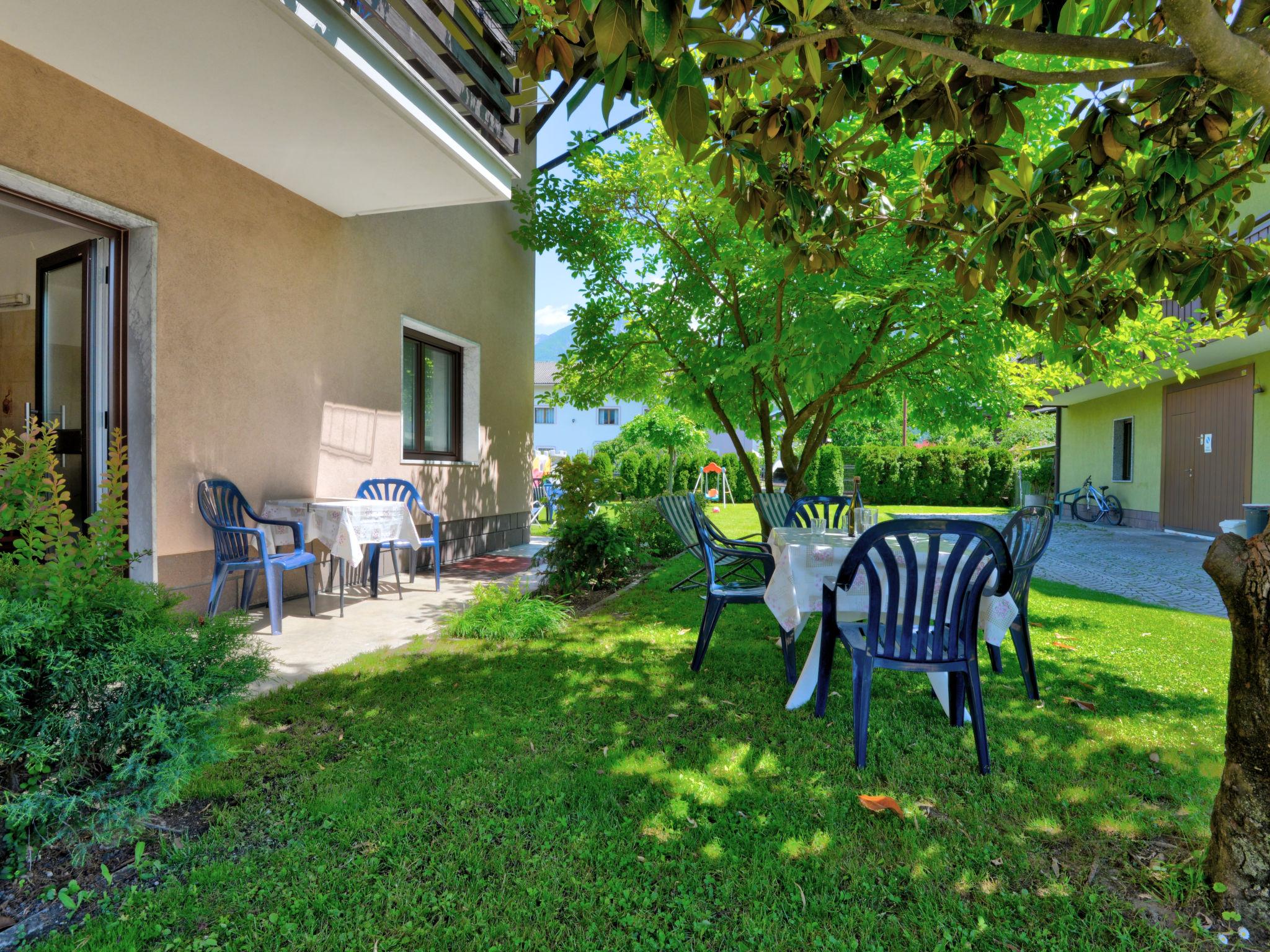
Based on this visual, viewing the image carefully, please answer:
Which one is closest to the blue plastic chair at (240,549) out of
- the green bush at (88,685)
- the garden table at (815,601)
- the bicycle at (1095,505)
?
the green bush at (88,685)

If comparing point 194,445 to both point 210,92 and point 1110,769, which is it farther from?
point 1110,769

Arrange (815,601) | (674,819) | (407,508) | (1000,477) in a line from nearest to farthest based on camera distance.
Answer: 1. (674,819)
2. (815,601)
3. (407,508)
4. (1000,477)

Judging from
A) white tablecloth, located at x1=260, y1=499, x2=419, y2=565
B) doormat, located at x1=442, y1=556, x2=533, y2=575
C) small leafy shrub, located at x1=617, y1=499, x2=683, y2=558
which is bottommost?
doormat, located at x1=442, y1=556, x2=533, y2=575

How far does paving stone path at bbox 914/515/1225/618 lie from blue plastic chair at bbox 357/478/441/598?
494 cm

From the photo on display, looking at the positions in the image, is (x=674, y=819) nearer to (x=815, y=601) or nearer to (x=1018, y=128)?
(x=815, y=601)

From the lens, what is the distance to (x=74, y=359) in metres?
4.65

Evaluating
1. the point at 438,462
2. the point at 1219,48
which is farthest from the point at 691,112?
the point at 438,462

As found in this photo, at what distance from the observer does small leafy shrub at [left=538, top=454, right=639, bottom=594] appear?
6176 millimetres

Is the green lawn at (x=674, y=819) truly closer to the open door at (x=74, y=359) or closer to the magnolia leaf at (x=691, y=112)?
the magnolia leaf at (x=691, y=112)

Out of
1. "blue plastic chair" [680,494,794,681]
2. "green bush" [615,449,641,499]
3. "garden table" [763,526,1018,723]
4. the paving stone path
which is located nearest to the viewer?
"garden table" [763,526,1018,723]

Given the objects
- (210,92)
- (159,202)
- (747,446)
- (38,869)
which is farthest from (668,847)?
(747,446)

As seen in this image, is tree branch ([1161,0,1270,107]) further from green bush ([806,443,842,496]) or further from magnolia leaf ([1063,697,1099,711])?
green bush ([806,443,842,496])

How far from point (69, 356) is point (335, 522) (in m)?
2.06

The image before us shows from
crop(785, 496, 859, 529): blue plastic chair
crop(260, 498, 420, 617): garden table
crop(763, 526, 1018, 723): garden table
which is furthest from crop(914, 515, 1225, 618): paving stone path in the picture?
crop(260, 498, 420, 617): garden table
